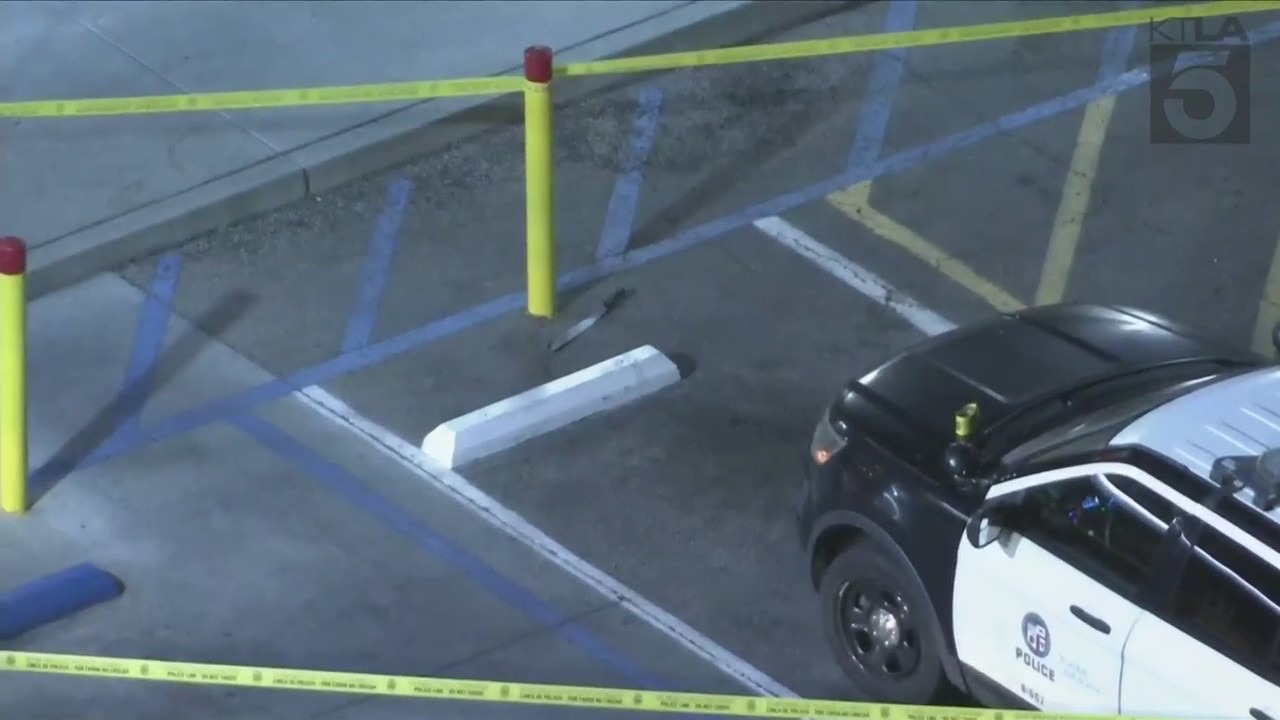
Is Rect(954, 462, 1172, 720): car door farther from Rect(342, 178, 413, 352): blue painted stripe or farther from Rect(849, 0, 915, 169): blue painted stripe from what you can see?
Rect(849, 0, 915, 169): blue painted stripe

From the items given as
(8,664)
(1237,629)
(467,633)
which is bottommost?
(467,633)

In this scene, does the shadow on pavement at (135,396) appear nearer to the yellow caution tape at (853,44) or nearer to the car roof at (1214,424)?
the yellow caution tape at (853,44)

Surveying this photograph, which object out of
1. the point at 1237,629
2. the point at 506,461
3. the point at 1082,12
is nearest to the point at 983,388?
the point at 1237,629

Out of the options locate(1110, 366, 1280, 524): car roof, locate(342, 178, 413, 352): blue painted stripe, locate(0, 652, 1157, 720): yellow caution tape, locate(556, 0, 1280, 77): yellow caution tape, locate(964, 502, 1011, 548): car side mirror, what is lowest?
locate(342, 178, 413, 352): blue painted stripe

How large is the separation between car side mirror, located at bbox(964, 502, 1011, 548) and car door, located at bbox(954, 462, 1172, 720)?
0.03 meters

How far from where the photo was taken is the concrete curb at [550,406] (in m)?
10.4

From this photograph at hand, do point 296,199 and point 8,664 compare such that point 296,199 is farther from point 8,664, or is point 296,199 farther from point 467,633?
point 8,664

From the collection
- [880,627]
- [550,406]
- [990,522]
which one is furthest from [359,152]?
[990,522]

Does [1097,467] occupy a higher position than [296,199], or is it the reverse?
[1097,467]

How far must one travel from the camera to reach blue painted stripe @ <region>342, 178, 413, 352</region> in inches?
446

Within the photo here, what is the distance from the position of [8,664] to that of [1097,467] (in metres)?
3.77

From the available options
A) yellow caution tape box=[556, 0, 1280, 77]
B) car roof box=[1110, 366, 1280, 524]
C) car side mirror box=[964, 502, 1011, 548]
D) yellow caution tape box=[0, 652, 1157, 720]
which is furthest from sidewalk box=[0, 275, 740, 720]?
yellow caution tape box=[556, 0, 1280, 77]

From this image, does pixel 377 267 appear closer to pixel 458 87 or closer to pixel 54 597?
pixel 458 87

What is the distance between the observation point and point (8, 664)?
7738mm
